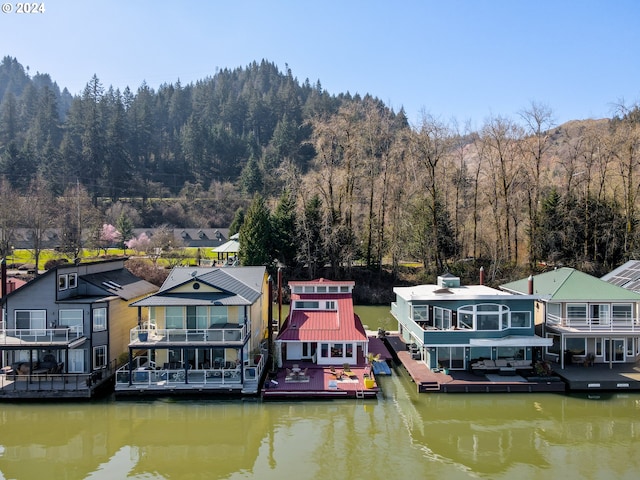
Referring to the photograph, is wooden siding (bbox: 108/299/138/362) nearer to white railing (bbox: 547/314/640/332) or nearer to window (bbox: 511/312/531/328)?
window (bbox: 511/312/531/328)

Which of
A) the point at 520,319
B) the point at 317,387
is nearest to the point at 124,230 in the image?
the point at 317,387

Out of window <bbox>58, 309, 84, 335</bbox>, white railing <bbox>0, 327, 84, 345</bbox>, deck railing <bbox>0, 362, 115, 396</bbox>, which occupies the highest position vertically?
window <bbox>58, 309, 84, 335</bbox>

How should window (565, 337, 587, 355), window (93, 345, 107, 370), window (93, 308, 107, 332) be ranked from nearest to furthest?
window (93, 345, 107, 370) → window (93, 308, 107, 332) → window (565, 337, 587, 355)

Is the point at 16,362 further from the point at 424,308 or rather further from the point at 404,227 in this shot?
the point at 404,227

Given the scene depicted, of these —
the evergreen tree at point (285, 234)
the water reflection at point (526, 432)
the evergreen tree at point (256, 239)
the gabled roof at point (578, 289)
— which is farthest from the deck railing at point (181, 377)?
the evergreen tree at point (285, 234)

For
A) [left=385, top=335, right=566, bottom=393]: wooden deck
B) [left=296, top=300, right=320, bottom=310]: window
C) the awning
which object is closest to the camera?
[left=385, top=335, right=566, bottom=393]: wooden deck

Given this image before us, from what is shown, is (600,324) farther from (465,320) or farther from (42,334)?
(42,334)

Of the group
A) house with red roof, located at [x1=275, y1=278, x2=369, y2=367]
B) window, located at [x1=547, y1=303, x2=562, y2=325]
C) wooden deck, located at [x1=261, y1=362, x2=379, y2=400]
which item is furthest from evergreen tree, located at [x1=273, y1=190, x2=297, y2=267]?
window, located at [x1=547, y1=303, x2=562, y2=325]
